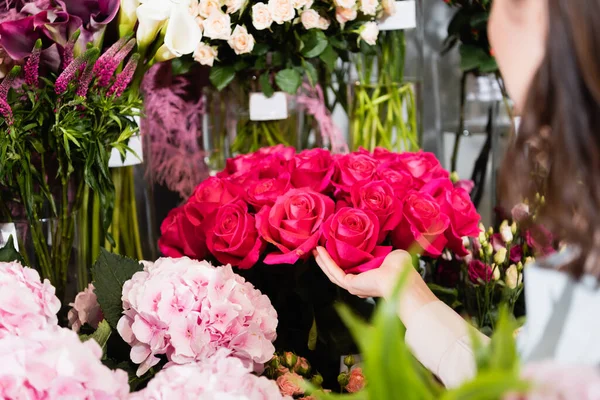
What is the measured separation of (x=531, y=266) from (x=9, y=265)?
497 millimetres

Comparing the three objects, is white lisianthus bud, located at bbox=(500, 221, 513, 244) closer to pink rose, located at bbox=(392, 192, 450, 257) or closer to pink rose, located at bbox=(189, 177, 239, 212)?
pink rose, located at bbox=(392, 192, 450, 257)

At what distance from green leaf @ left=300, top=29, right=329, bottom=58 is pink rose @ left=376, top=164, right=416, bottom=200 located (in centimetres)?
32

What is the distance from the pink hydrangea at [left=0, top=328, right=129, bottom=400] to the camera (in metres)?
0.51

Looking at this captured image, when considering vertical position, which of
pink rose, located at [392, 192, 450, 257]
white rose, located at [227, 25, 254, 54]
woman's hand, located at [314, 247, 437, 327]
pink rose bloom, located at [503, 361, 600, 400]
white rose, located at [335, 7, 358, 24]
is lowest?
woman's hand, located at [314, 247, 437, 327]

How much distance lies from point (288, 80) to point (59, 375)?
71 centimetres

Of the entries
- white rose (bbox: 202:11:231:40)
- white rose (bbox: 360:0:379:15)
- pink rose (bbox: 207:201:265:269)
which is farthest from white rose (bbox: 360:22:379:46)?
pink rose (bbox: 207:201:265:269)

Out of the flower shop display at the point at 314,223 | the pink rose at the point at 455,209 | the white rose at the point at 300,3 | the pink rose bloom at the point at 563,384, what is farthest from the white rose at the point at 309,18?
the pink rose bloom at the point at 563,384

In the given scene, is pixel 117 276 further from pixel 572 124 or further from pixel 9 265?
pixel 572 124

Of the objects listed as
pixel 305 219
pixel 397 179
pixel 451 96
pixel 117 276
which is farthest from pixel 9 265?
pixel 451 96

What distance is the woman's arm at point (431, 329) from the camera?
58 cm

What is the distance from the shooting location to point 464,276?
3.13ft

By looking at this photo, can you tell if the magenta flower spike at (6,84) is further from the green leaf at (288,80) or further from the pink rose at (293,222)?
the green leaf at (288,80)

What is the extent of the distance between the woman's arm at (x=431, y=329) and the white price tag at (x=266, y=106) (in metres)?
0.52

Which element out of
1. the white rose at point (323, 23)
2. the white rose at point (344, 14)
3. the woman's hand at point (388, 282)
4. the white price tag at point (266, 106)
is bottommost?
the woman's hand at point (388, 282)
